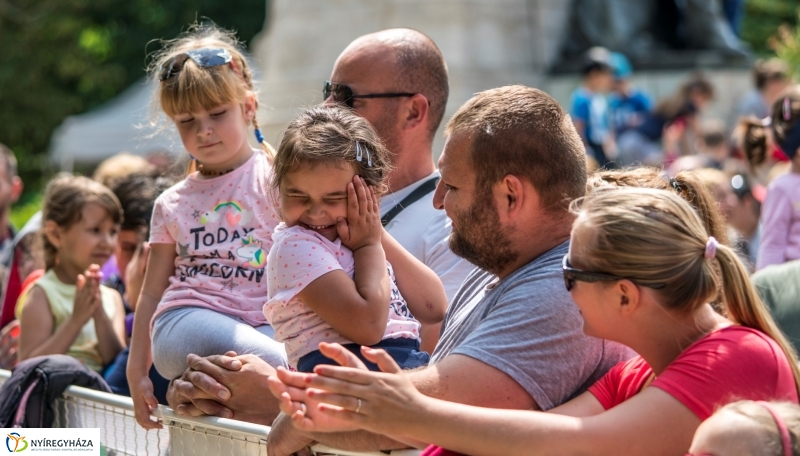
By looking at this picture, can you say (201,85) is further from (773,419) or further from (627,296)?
(773,419)

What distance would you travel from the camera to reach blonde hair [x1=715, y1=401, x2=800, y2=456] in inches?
82.7

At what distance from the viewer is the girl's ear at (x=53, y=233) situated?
5441 millimetres

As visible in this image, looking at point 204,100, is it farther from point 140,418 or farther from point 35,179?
point 35,179

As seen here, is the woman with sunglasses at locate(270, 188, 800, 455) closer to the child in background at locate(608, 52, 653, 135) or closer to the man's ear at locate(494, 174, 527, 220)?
the man's ear at locate(494, 174, 527, 220)

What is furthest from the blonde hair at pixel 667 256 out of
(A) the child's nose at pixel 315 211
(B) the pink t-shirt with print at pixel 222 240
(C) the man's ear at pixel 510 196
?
(B) the pink t-shirt with print at pixel 222 240

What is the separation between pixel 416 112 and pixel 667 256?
6.85 ft

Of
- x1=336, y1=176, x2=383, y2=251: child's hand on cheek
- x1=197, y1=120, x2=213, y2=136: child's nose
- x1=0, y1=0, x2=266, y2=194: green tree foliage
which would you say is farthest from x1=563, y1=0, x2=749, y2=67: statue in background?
x1=0, y1=0, x2=266, y2=194: green tree foliage

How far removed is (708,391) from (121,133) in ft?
55.2

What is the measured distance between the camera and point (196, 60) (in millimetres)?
3938

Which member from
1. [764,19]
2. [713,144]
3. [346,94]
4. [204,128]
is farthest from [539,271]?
[764,19]

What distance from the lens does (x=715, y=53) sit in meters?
13.0

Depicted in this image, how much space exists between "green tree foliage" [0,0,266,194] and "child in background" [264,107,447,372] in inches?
934

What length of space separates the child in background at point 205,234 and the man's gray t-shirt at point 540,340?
114 cm

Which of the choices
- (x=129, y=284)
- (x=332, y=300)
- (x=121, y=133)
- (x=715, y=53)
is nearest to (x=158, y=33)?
(x=121, y=133)
